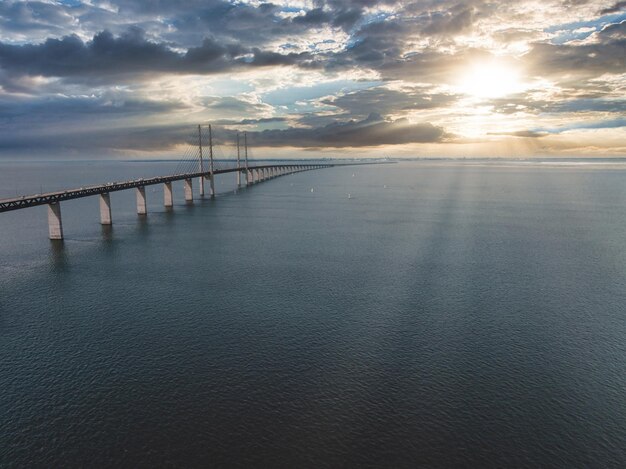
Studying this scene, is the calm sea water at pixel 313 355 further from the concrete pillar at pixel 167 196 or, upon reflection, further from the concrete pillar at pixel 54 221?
the concrete pillar at pixel 167 196

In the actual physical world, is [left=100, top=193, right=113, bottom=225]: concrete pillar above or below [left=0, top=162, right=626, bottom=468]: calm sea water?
above

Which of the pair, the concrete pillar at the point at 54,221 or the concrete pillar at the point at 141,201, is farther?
the concrete pillar at the point at 141,201

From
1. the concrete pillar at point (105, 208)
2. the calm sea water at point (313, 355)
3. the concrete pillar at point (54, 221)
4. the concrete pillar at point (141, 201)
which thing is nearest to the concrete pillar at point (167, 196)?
the concrete pillar at point (141, 201)

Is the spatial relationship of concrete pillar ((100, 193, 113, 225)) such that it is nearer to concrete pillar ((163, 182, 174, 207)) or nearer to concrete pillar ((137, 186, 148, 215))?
concrete pillar ((137, 186, 148, 215))

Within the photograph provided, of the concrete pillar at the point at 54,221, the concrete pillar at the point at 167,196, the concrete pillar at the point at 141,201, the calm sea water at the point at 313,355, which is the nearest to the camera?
the calm sea water at the point at 313,355

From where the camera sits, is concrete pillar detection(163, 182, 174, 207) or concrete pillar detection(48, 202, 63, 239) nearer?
concrete pillar detection(48, 202, 63, 239)

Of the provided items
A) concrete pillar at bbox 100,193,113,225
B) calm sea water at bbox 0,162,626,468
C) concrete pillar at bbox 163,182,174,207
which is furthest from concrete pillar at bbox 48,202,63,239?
concrete pillar at bbox 163,182,174,207

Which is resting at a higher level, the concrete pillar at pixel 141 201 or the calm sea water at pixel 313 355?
the concrete pillar at pixel 141 201

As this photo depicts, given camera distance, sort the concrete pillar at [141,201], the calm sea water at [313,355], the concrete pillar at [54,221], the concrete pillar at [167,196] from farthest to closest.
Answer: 1. the concrete pillar at [167,196]
2. the concrete pillar at [141,201]
3. the concrete pillar at [54,221]
4. the calm sea water at [313,355]

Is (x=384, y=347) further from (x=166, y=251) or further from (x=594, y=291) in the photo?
(x=166, y=251)
